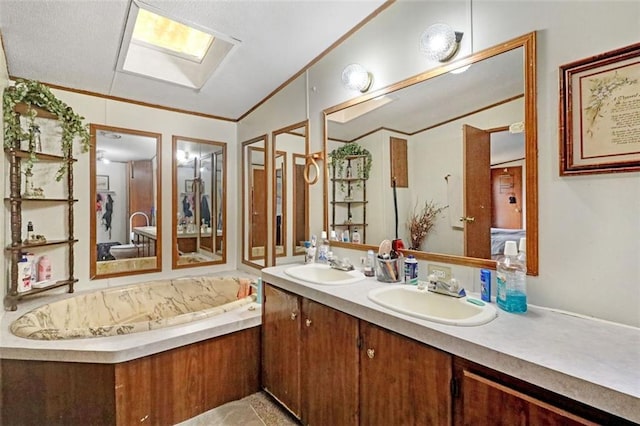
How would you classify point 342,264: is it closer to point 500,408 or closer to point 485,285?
point 485,285

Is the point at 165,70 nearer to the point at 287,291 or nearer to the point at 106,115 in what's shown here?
the point at 106,115

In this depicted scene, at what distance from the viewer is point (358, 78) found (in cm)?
198

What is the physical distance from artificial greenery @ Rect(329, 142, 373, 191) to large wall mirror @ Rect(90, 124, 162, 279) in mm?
1930

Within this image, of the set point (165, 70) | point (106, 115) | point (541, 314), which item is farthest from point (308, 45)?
point (541, 314)

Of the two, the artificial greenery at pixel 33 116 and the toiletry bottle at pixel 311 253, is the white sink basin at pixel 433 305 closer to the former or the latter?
the toiletry bottle at pixel 311 253

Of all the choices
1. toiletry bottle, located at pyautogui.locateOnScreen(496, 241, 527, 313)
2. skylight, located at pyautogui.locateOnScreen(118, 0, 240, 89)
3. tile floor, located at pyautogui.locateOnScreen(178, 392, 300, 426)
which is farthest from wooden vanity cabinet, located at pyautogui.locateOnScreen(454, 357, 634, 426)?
skylight, located at pyautogui.locateOnScreen(118, 0, 240, 89)

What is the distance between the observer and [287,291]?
1.87 m

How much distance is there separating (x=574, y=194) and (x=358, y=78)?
1360mm

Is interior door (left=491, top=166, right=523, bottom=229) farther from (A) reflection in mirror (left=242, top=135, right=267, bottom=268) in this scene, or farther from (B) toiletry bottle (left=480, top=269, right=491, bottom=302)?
(A) reflection in mirror (left=242, top=135, right=267, bottom=268)

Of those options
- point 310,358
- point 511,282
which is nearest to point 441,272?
point 511,282

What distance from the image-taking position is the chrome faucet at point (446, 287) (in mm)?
1393

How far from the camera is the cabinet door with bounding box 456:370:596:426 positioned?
808 mm

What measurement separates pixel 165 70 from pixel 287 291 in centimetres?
214

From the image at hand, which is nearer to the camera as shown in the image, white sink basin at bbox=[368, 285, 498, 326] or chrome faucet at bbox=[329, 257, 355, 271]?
white sink basin at bbox=[368, 285, 498, 326]
